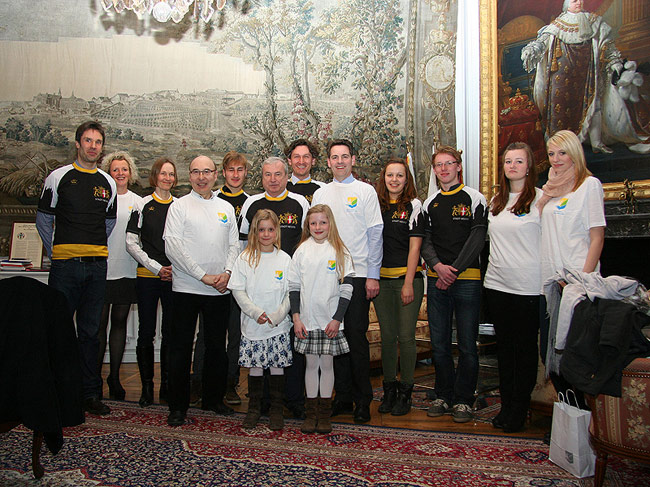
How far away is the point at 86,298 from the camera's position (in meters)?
3.88

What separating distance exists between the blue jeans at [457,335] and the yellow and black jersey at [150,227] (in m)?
2.04

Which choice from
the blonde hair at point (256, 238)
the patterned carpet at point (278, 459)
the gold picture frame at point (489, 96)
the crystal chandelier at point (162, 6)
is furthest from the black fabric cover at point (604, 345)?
the crystal chandelier at point (162, 6)

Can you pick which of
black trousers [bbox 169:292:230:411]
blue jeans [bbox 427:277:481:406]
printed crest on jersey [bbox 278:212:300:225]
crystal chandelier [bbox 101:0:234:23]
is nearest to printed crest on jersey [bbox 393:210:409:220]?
blue jeans [bbox 427:277:481:406]

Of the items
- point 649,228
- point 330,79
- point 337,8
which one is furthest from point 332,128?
point 649,228

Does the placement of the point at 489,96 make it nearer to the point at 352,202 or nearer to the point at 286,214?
the point at 352,202

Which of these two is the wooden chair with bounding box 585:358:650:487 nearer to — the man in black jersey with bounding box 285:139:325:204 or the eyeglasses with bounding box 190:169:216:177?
the man in black jersey with bounding box 285:139:325:204

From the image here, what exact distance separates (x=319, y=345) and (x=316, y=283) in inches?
15.4

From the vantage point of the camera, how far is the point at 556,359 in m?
2.96

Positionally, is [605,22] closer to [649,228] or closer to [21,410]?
[649,228]

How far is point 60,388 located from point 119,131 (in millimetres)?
4482

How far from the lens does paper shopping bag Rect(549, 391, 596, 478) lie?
2.63 m

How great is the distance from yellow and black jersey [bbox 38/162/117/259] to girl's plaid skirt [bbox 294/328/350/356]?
163cm

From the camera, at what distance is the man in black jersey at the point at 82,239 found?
3756 mm

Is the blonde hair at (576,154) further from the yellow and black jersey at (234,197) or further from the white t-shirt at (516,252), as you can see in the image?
the yellow and black jersey at (234,197)
